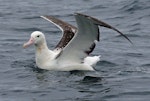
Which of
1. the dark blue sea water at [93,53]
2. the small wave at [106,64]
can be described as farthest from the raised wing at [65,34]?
the small wave at [106,64]

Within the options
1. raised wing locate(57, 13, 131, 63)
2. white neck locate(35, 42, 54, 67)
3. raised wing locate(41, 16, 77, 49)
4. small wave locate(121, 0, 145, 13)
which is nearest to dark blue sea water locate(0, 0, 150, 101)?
small wave locate(121, 0, 145, 13)

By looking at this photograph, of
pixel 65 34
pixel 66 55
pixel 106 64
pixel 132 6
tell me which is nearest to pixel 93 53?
pixel 65 34

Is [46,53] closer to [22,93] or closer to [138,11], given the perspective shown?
[22,93]

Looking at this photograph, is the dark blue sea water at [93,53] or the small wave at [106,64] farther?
the small wave at [106,64]

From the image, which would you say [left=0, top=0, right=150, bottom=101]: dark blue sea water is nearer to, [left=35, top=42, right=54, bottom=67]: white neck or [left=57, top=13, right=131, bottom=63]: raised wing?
[left=35, top=42, right=54, bottom=67]: white neck

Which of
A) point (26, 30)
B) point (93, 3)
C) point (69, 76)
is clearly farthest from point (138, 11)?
point (69, 76)

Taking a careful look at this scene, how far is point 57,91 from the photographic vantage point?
37.2 feet

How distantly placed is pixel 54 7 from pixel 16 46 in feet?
16.8

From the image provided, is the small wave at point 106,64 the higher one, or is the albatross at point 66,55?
the albatross at point 66,55

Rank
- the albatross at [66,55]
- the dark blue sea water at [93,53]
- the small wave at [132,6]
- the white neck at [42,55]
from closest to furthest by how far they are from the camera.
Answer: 1. the dark blue sea water at [93,53]
2. the albatross at [66,55]
3. the white neck at [42,55]
4. the small wave at [132,6]

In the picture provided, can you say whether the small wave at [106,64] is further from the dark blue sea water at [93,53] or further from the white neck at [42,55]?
the white neck at [42,55]

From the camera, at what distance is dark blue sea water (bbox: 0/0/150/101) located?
11.2 meters

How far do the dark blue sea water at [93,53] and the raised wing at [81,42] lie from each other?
0.45 m

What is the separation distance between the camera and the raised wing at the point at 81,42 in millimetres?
11930
